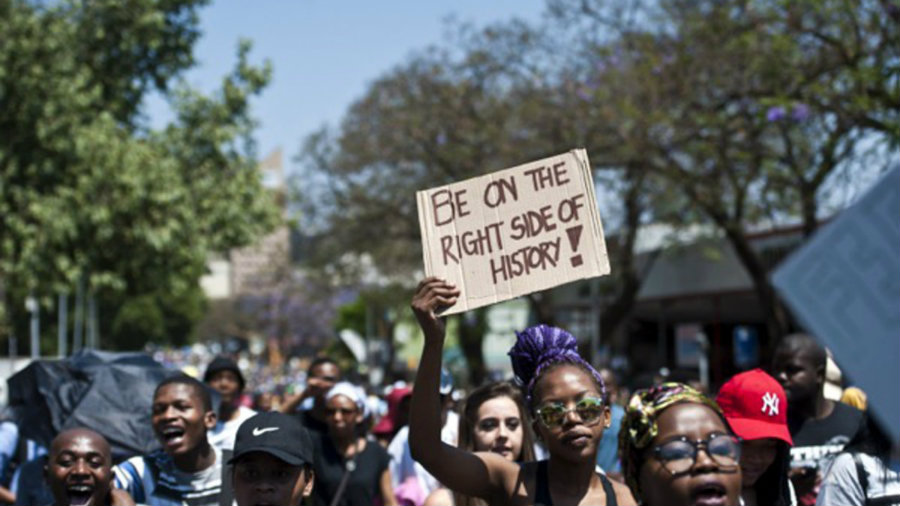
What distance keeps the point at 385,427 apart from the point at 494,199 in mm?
5331

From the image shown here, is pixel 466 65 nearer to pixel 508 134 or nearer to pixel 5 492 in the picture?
pixel 508 134

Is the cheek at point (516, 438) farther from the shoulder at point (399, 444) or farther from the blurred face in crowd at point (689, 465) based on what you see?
the blurred face in crowd at point (689, 465)

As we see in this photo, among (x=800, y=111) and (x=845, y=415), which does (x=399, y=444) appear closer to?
(x=845, y=415)

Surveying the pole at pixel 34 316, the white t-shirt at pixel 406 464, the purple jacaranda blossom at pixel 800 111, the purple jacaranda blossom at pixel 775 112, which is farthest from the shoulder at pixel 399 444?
the pole at pixel 34 316

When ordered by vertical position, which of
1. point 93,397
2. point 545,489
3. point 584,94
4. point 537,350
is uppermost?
point 584,94

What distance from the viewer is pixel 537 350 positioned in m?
4.43

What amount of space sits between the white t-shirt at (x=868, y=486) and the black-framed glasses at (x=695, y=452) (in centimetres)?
158

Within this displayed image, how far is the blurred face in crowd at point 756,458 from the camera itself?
439 cm

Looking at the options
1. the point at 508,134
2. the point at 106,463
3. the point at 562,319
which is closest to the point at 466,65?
the point at 508,134

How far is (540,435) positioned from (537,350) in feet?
1.05

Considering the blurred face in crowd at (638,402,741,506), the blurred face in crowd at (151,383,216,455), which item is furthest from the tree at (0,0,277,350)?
the blurred face in crowd at (638,402,741,506)

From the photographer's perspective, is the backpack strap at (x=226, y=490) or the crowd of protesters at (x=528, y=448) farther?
the backpack strap at (x=226, y=490)

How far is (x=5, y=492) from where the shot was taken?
7.89 meters

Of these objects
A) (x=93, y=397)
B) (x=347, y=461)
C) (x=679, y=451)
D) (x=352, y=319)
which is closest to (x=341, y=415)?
(x=347, y=461)
